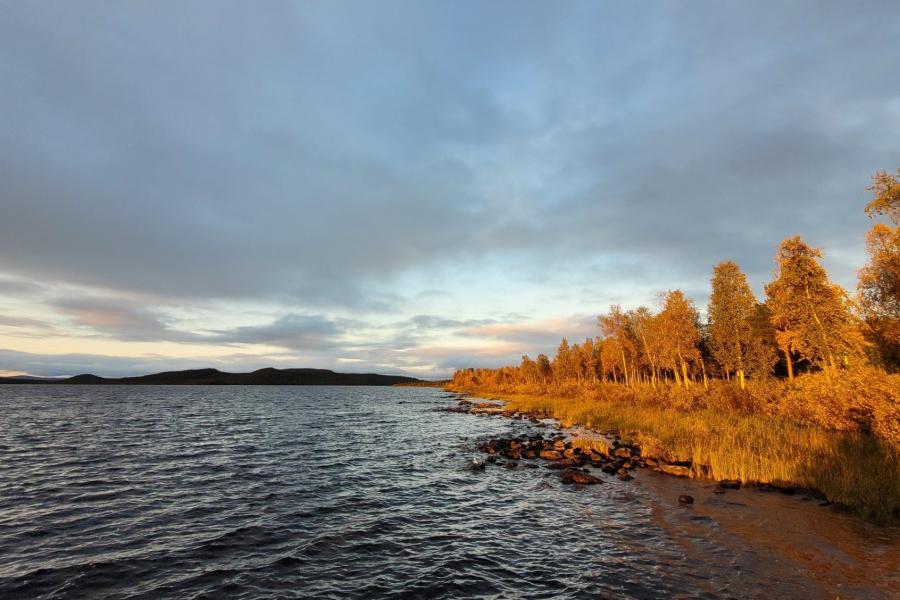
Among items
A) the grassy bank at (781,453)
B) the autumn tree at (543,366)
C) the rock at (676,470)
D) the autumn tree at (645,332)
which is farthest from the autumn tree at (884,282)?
the autumn tree at (543,366)

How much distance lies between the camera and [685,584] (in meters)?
12.1

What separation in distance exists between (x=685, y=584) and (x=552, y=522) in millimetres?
6694

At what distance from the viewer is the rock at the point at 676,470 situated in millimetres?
25078

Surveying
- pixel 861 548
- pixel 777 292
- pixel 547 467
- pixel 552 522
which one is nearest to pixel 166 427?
pixel 547 467

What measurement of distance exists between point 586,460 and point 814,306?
27.8 m

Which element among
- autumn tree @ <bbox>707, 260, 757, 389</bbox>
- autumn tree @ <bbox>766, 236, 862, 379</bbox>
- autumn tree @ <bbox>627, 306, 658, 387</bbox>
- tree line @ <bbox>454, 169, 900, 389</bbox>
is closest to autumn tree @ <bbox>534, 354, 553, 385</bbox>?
autumn tree @ <bbox>627, 306, 658, 387</bbox>

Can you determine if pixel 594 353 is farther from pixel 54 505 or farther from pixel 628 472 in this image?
pixel 54 505

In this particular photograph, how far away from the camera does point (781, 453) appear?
23406 millimetres

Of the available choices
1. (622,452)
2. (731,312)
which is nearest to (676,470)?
(622,452)

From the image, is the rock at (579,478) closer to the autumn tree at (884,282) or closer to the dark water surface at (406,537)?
the dark water surface at (406,537)

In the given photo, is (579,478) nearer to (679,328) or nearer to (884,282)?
(884,282)

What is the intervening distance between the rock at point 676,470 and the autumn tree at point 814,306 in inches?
904

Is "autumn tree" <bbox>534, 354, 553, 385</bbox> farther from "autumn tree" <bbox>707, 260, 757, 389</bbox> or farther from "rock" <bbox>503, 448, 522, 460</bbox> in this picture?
"rock" <bbox>503, 448, 522, 460</bbox>

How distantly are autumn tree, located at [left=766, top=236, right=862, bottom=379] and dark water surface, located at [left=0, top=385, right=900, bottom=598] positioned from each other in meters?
27.1
